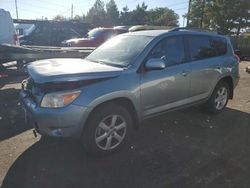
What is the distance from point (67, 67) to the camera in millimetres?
4637

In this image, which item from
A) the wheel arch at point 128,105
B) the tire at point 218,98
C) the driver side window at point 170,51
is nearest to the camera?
the wheel arch at point 128,105

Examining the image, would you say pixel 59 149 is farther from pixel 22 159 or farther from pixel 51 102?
pixel 51 102

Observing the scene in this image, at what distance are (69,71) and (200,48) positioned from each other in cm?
280

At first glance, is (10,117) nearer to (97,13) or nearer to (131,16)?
(131,16)

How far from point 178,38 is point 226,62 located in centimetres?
158

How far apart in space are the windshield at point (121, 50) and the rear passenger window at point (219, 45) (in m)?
1.83

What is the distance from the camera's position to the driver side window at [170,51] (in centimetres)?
513

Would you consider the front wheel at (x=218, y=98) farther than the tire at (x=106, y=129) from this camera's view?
Yes

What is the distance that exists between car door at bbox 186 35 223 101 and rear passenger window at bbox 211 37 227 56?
2.8 inches

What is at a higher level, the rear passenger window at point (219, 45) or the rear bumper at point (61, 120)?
the rear passenger window at point (219, 45)

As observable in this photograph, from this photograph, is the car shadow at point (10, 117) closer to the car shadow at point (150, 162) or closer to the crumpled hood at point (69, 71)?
the car shadow at point (150, 162)

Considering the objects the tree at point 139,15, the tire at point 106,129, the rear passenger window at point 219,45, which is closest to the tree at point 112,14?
the tree at point 139,15

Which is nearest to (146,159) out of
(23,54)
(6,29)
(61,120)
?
(61,120)

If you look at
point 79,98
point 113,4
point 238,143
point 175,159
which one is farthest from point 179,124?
point 113,4
